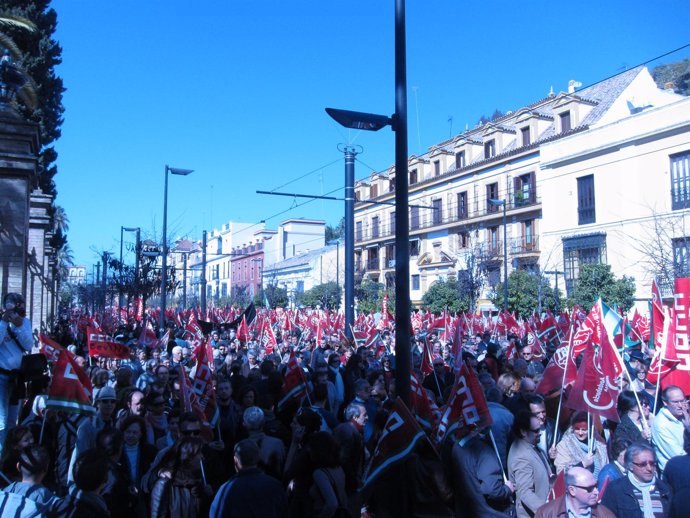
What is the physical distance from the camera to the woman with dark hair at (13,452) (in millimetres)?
4476

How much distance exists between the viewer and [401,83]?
6.71 m

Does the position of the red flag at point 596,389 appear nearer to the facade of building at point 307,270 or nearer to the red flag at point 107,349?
the red flag at point 107,349

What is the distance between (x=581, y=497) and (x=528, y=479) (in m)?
1.03

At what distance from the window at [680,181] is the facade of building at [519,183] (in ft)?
0.30

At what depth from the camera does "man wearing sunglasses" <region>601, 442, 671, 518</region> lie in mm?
4484

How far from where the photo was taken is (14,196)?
10.3m

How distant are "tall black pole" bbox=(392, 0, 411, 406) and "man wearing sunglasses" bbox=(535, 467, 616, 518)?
2.05m

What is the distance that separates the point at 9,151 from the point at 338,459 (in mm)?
8296

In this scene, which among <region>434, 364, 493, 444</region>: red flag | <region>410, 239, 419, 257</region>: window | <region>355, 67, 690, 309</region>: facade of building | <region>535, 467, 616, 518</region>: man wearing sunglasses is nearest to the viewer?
<region>535, 467, 616, 518</region>: man wearing sunglasses

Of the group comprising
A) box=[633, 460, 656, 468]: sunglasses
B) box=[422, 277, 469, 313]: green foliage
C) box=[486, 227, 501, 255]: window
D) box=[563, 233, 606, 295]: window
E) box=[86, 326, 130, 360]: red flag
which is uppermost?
box=[486, 227, 501, 255]: window

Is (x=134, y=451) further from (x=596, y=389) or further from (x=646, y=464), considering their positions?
(x=596, y=389)

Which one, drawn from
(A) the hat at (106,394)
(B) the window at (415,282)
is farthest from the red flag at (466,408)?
(B) the window at (415,282)

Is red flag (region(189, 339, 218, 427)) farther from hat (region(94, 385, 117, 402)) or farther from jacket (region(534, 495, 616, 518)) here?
jacket (region(534, 495, 616, 518))

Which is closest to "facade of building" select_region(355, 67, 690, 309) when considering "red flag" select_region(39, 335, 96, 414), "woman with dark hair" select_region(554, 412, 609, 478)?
"woman with dark hair" select_region(554, 412, 609, 478)
